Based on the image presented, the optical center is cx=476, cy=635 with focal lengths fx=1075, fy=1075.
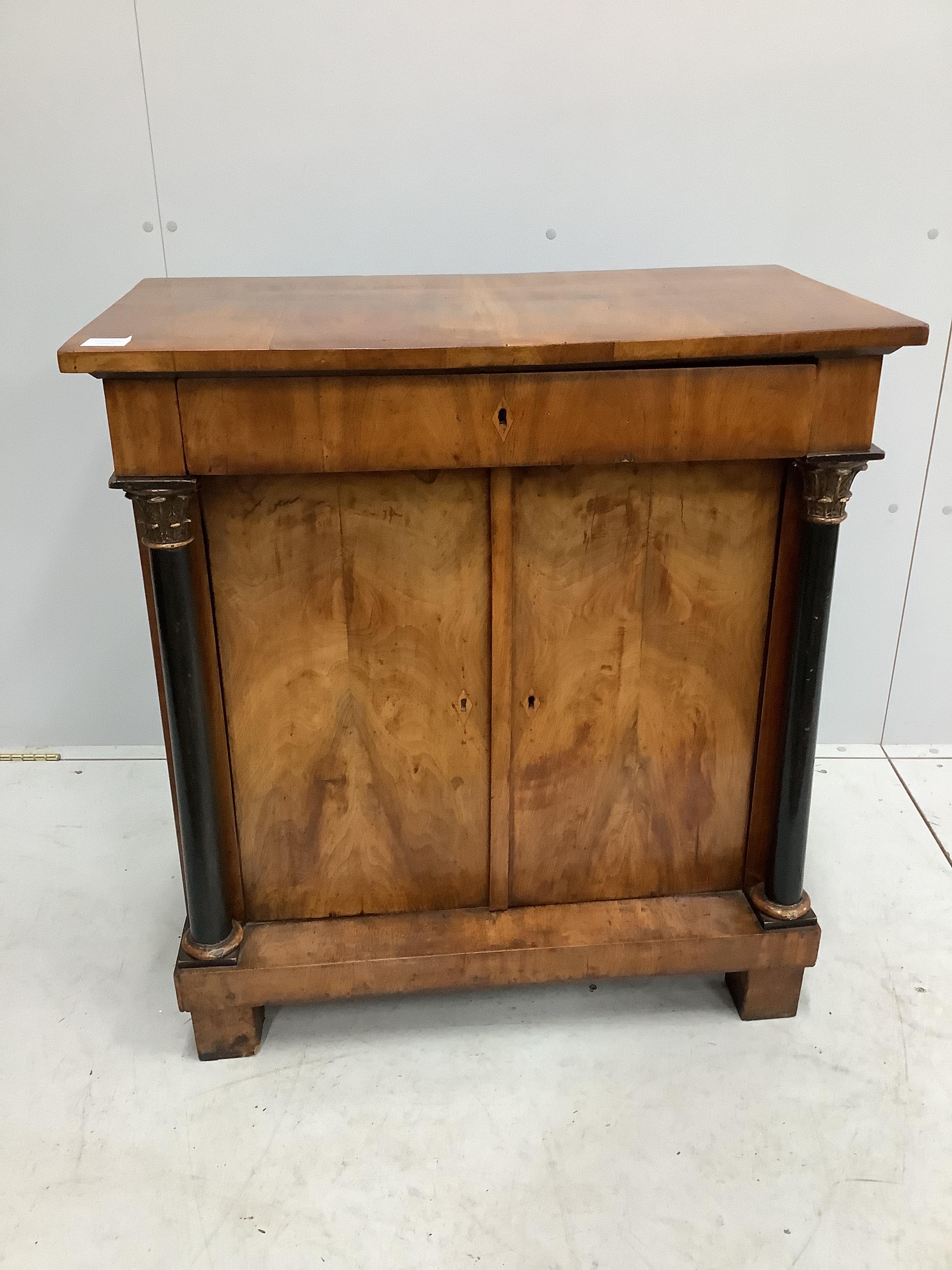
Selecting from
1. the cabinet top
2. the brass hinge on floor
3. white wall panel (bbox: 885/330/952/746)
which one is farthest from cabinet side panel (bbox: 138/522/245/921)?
white wall panel (bbox: 885/330/952/746)

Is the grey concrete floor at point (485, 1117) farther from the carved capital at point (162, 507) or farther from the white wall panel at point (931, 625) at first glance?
the carved capital at point (162, 507)

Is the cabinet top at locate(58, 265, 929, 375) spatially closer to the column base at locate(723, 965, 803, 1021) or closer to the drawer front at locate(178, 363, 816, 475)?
the drawer front at locate(178, 363, 816, 475)

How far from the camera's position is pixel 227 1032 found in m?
1.56

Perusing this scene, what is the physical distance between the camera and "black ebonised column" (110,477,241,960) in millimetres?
1295

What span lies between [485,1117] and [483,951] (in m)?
0.22

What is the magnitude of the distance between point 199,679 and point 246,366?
1.35 ft

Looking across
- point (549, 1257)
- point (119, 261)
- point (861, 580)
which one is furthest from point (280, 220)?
point (549, 1257)

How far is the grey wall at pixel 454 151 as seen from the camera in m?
1.79

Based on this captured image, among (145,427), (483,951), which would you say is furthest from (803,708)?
(145,427)

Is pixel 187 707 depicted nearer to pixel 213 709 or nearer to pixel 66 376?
pixel 213 709

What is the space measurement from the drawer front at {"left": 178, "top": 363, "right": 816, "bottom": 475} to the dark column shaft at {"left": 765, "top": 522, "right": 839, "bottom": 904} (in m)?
0.19

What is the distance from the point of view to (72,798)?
2158 millimetres

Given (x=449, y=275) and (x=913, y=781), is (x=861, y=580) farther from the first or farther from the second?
(x=449, y=275)

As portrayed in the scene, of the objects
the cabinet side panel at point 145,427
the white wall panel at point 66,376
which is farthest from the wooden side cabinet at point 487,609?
the white wall panel at point 66,376
